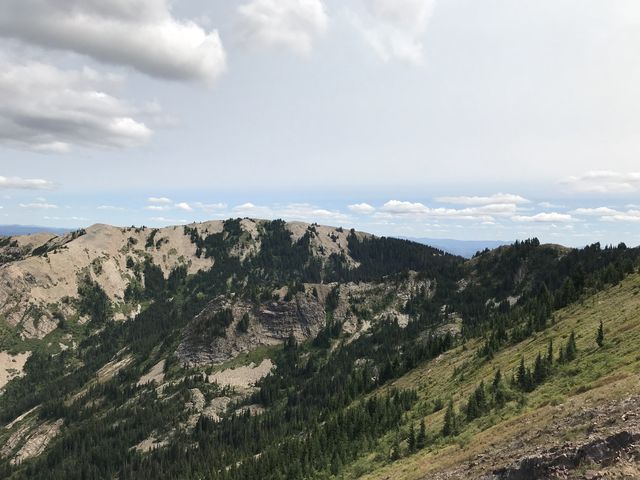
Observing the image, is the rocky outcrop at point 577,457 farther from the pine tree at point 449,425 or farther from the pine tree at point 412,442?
the pine tree at point 412,442

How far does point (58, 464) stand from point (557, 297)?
22007 cm

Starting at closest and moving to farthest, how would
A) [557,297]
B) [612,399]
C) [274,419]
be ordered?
[612,399] < [557,297] < [274,419]

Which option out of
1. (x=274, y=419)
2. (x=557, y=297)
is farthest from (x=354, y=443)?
(x=274, y=419)

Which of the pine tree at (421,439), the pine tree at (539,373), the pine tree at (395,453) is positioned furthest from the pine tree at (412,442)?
the pine tree at (539,373)

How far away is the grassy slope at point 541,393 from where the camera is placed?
44844 millimetres

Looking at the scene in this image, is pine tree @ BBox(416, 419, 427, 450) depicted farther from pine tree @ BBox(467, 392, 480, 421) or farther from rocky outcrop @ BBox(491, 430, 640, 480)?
rocky outcrop @ BBox(491, 430, 640, 480)

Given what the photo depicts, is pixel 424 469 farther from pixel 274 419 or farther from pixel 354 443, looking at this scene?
pixel 274 419

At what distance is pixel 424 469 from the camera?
2194 inches

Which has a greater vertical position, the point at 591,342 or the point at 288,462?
the point at 591,342

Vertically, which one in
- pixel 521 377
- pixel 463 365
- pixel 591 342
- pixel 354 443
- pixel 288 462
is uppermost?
pixel 591 342

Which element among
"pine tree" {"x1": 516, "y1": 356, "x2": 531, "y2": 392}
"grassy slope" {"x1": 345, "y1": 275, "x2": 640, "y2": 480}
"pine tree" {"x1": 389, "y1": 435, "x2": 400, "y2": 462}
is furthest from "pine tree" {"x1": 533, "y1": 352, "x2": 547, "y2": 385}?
"pine tree" {"x1": 389, "y1": 435, "x2": 400, "y2": 462}

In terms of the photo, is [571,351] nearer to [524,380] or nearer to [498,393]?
[524,380]

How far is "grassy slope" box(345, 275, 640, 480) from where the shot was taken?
147 feet

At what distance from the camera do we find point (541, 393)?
66.7 meters
